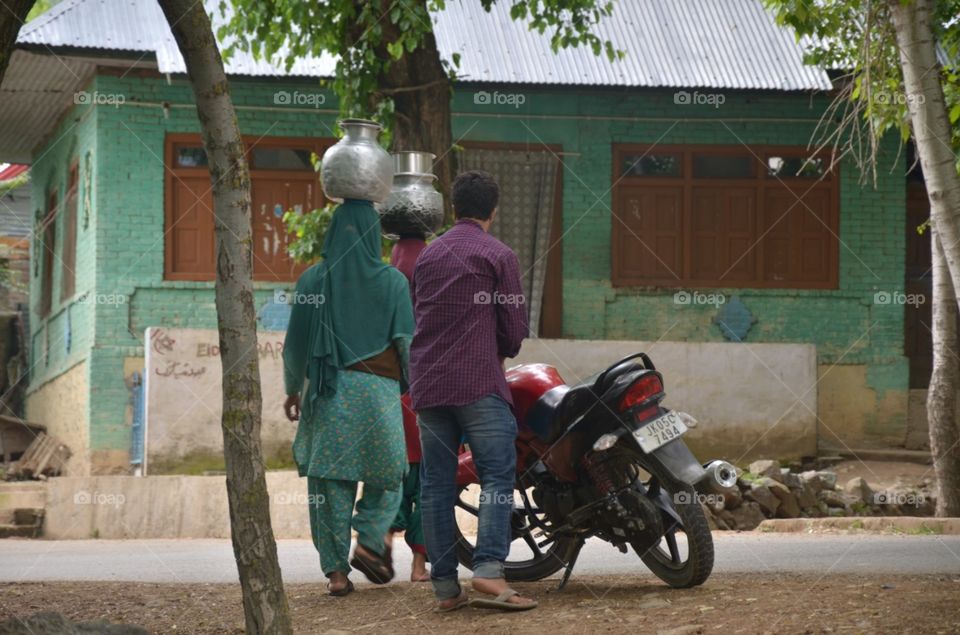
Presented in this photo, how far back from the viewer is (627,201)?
56.8 ft

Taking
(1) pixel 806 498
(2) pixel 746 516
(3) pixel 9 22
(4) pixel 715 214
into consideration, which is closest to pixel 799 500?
(1) pixel 806 498

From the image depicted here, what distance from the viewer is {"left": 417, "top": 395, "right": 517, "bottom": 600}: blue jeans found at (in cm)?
561

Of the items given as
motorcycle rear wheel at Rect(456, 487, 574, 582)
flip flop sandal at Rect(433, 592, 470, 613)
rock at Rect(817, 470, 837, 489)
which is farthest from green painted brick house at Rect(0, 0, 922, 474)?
flip flop sandal at Rect(433, 592, 470, 613)

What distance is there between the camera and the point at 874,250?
17.5 meters

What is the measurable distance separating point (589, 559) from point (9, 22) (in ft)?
15.8

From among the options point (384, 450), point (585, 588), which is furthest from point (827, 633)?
point (384, 450)

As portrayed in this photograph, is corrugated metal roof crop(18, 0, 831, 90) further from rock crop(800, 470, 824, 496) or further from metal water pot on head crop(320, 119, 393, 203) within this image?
metal water pot on head crop(320, 119, 393, 203)

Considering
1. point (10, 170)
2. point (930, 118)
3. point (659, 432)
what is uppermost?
point (10, 170)

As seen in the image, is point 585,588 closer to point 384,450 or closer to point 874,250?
point 384,450

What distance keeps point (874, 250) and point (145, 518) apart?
9927mm

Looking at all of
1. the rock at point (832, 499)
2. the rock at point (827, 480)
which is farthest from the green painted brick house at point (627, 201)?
the rock at point (832, 499)

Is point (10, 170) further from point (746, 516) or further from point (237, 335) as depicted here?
point (237, 335)

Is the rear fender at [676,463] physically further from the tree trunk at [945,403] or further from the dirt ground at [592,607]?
the tree trunk at [945,403]

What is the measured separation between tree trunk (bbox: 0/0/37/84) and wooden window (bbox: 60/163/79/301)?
44.7ft
